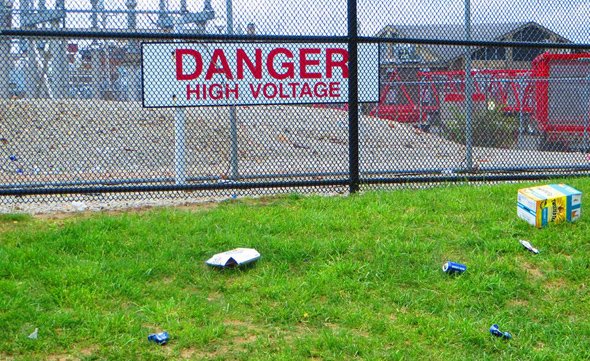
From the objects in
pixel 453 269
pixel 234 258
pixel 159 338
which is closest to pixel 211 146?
pixel 234 258

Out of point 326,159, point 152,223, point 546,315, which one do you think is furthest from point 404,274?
point 326,159

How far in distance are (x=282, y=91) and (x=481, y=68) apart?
2.84 m

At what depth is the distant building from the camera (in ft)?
25.1

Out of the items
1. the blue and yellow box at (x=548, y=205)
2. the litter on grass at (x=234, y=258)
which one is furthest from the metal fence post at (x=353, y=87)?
the litter on grass at (x=234, y=258)

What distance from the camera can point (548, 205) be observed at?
5.37 meters

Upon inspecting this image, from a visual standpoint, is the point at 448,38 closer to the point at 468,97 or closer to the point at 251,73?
the point at 468,97

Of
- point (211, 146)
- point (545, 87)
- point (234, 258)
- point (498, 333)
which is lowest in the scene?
point (498, 333)

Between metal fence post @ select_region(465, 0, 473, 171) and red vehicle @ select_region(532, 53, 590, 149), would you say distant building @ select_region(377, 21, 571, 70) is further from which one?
red vehicle @ select_region(532, 53, 590, 149)

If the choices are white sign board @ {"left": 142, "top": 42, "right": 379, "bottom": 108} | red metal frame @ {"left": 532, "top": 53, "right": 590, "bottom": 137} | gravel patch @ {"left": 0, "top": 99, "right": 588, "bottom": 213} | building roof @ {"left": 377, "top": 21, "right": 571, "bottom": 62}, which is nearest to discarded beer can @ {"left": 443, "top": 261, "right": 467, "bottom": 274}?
white sign board @ {"left": 142, "top": 42, "right": 379, "bottom": 108}

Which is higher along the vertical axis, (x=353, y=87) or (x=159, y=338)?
(x=353, y=87)

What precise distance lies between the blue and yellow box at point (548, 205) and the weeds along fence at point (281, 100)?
Result: 197 cm

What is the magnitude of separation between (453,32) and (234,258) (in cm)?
427

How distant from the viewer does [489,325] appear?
3951 millimetres

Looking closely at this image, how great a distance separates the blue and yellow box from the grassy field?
8cm
